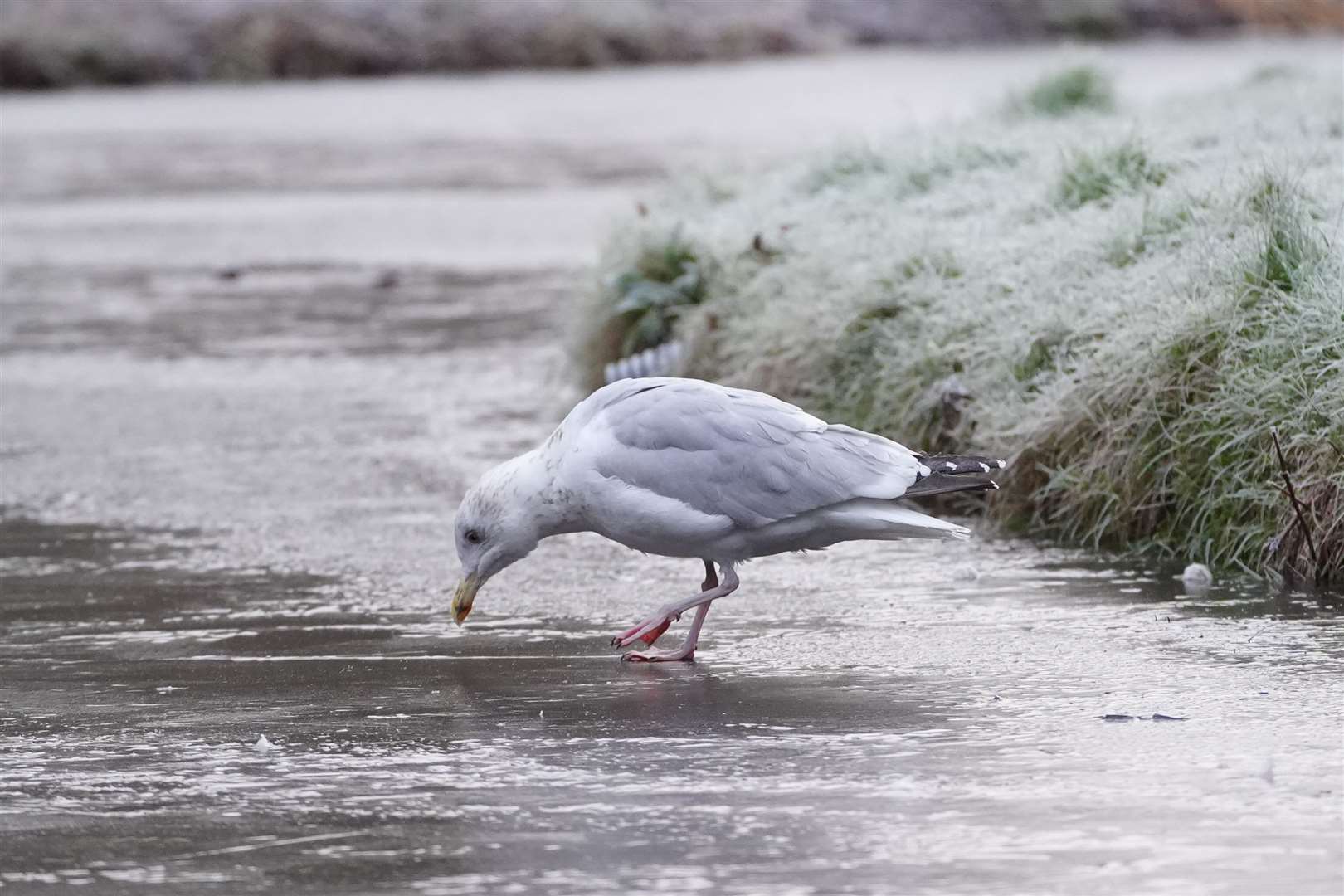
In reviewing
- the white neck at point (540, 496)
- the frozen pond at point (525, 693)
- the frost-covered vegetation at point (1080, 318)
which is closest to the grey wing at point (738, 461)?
the white neck at point (540, 496)

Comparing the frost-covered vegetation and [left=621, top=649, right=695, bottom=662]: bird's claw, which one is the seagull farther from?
the frost-covered vegetation

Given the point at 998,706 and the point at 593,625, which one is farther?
the point at 593,625

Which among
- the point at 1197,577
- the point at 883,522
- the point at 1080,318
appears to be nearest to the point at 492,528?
the point at 883,522

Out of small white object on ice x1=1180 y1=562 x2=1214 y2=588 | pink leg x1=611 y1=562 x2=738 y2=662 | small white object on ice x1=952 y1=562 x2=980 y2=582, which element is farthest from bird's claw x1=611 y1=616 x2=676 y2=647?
small white object on ice x1=1180 y1=562 x2=1214 y2=588

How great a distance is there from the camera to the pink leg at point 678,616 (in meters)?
5.37

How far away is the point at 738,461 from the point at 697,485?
0.12 m

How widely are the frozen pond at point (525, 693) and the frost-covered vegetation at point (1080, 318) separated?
1.04 feet

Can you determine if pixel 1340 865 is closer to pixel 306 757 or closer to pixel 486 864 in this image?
pixel 486 864

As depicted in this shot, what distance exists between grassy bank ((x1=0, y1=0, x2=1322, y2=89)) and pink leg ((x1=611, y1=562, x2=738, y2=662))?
36.1 metres

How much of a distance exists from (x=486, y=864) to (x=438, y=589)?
101 inches

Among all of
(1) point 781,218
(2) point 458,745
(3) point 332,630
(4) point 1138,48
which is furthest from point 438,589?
(4) point 1138,48

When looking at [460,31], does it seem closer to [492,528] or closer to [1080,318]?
[1080,318]

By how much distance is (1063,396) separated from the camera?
6816mm

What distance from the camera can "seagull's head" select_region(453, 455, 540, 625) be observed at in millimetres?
5312
